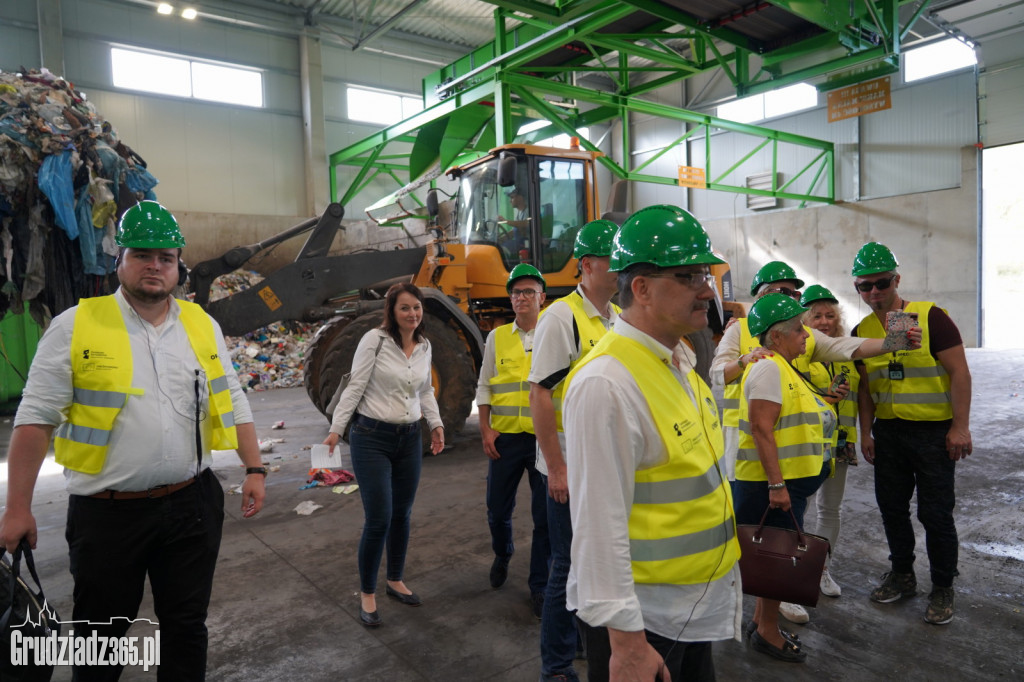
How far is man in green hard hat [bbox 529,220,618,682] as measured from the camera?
7.54 ft

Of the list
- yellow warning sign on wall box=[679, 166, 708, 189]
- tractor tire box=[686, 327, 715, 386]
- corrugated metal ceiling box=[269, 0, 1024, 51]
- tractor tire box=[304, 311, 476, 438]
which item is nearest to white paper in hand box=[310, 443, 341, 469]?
tractor tire box=[304, 311, 476, 438]

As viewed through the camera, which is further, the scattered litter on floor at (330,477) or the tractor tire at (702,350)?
the tractor tire at (702,350)

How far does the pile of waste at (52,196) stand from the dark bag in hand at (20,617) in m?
2.03

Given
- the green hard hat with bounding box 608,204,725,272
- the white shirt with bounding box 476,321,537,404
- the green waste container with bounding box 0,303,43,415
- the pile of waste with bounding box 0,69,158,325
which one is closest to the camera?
the green hard hat with bounding box 608,204,725,272

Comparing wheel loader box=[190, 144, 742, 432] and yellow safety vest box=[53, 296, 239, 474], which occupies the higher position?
wheel loader box=[190, 144, 742, 432]

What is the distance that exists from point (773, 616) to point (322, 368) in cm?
435

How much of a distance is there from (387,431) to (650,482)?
1895mm

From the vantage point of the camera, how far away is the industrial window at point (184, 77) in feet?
42.7

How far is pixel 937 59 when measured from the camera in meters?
13.8

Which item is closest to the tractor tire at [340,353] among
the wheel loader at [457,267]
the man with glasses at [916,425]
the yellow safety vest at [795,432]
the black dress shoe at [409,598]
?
the wheel loader at [457,267]

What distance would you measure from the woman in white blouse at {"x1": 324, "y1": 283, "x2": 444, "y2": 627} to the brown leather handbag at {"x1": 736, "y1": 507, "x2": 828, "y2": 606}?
1.59m

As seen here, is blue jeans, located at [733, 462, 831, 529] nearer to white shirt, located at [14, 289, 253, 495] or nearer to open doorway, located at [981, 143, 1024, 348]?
white shirt, located at [14, 289, 253, 495]

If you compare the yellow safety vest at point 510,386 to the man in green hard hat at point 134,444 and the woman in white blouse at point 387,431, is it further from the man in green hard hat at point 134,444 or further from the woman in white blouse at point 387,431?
the man in green hard hat at point 134,444

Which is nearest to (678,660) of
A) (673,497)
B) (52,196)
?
(673,497)
